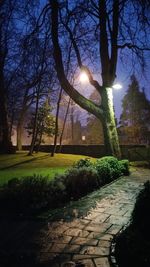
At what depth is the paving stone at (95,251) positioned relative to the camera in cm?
590

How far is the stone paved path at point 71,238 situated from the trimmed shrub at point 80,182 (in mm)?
1574

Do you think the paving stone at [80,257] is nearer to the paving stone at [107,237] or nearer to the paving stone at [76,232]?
the paving stone at [107,237]

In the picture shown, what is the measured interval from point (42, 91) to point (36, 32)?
18096 millimetres

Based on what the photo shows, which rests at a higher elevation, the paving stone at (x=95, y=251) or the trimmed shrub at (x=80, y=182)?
the trimmed shrub at (x=80, y=182)

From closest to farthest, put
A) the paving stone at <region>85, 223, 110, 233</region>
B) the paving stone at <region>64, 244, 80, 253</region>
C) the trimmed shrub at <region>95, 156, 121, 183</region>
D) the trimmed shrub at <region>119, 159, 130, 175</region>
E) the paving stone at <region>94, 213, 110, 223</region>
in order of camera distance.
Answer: the paving stone at <region>64, 244, 80, 253</region>
the paving stone at <region>85, 223, 110, 233</region>
the paving stone at <region>94, 213, 110, 223</region>
the trimmed shrub at <region>95, 156, 121, 183</region>
the trimmed shrub at <region>119, 159, 130, 175</region>

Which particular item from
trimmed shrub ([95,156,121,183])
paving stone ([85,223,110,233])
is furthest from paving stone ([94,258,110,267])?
trimmed shrub ([95,156,121,183])

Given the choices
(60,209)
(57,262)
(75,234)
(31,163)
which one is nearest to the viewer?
(57,262)

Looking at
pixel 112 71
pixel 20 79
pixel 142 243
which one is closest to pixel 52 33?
pixel 112 71

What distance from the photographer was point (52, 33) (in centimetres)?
1650

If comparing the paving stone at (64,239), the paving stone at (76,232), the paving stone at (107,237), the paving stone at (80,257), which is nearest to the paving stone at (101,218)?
the paving stone at (76,232)

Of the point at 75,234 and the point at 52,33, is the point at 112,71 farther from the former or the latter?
the point at 75,234

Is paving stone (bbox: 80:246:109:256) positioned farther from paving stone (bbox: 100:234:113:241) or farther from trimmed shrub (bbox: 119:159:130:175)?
trimmed shrub (bbox: 119:159:130:175)

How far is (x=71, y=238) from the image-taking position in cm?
677

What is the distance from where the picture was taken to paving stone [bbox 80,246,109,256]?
232 inches
